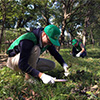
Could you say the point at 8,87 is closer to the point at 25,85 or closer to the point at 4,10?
the point at 25,85

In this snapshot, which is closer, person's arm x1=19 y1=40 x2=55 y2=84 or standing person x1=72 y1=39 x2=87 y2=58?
person's arm x1=19 y1=40 x2=55 y2=84

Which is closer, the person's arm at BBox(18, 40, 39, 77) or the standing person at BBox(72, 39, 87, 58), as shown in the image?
the person's arm at BBox(18, 40, 39, 77)

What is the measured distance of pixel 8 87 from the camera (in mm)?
2205

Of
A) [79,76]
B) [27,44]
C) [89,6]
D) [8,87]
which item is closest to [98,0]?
[89,6]

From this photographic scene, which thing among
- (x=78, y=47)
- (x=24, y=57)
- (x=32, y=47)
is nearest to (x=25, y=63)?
(x=24, y=57)

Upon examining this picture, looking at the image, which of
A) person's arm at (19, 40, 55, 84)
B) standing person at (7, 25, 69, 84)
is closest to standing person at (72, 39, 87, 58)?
standing person at (7, 25, 69, 84)

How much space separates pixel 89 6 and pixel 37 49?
822 cm

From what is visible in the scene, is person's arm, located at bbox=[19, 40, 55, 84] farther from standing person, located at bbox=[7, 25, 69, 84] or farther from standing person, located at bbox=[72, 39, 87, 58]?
standing person, located at bbox=[72, 39, 87, 58]

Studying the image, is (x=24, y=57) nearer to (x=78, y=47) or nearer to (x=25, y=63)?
(x=25, y=63)

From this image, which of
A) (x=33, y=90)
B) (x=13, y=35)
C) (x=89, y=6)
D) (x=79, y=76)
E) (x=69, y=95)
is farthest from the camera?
(x=89, y=6)

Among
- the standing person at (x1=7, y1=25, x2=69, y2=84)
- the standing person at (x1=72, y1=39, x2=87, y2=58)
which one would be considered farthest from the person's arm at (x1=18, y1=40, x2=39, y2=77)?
the standing person at (x1=72, y1=39, x2=87, y2=58)

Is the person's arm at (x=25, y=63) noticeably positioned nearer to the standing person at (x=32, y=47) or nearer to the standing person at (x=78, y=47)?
the standing person at (x=32, y=47)

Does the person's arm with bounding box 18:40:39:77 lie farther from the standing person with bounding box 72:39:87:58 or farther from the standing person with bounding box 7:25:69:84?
the standing person with bounding box 72:39:87:58

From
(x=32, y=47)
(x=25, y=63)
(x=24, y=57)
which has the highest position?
(x=32, y=47)
